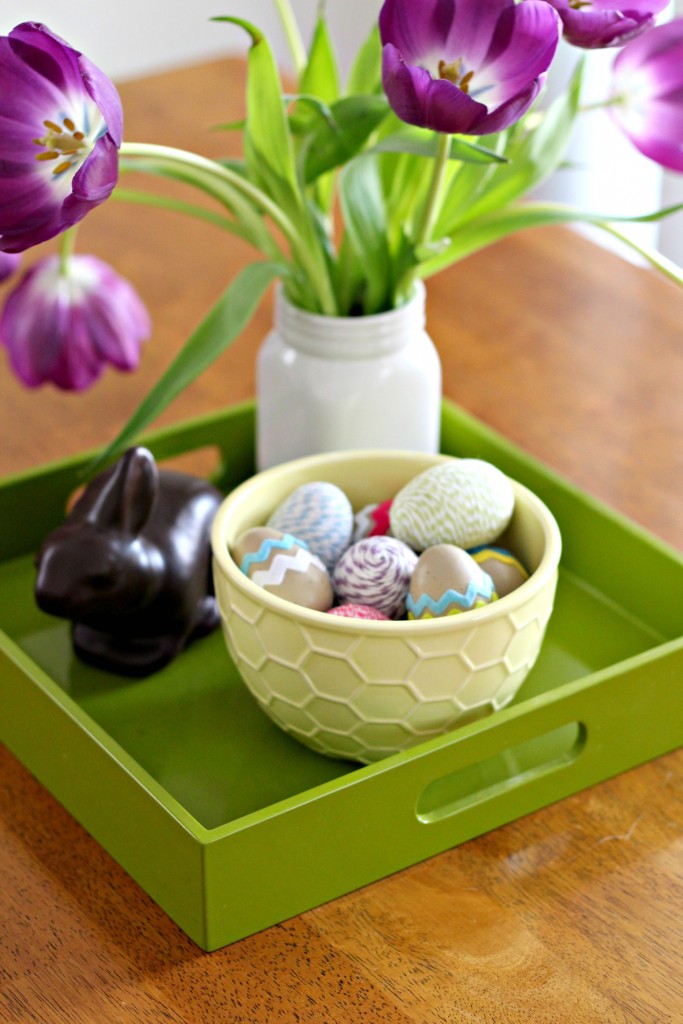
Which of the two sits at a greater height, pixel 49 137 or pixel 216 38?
pixel 49 137

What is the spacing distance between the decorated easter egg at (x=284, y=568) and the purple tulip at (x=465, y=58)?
0.65 feet

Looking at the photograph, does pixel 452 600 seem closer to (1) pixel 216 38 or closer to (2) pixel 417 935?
(2) pixel 417 935

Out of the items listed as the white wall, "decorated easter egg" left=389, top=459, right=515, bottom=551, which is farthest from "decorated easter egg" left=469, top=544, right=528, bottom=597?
the white wall

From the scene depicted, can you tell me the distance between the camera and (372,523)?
687mm

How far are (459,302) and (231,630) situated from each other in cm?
54

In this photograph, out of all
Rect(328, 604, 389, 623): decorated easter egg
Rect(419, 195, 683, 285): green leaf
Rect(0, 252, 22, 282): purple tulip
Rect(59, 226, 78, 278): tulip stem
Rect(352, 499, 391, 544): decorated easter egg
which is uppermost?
Rect(419, 195, 683, 285): green leaf

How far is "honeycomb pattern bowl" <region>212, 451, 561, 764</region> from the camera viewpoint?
0.58 meters

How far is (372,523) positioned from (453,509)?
2.0 inches

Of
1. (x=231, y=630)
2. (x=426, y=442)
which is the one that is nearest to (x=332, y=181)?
(x=426, y=442)

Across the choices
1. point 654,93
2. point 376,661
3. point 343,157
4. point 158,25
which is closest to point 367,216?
point 343,157

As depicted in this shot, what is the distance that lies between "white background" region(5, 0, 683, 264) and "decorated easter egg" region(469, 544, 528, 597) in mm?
1386

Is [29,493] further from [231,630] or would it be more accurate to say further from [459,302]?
[459,302]

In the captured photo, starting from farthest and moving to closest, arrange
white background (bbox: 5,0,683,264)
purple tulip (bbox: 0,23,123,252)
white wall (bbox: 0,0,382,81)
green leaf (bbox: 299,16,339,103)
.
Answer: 1. white wall (bbox: 0,0,382,81)
2. white background (bbox: 5,0,683,264)
3. green leaf (bbox: 299,16,339,103)
4. purple tulip (bbox: 0,23,123,252)

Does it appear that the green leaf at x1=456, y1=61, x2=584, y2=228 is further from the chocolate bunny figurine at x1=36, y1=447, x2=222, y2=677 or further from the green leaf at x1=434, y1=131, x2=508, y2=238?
the chocolate bunny figurine at x1=36, y1=447, x2=222, y2=677
